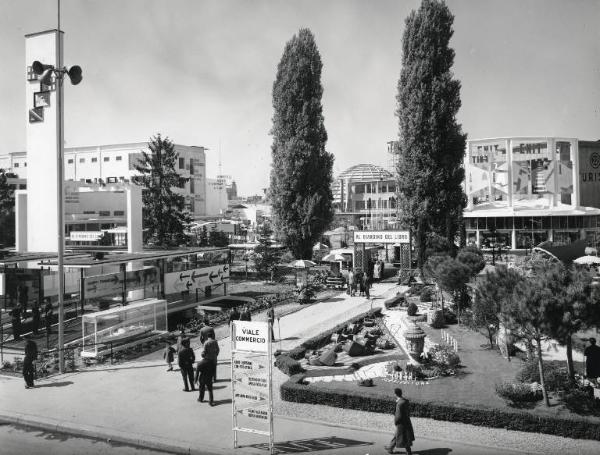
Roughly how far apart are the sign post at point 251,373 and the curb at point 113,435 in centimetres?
77

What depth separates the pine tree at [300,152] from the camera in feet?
153

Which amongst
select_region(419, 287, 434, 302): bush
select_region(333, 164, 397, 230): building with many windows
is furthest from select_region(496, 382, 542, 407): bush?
select_region(333, 164, 397, 230): building with many windows

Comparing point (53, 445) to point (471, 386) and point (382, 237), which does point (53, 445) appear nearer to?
point (471, 386)

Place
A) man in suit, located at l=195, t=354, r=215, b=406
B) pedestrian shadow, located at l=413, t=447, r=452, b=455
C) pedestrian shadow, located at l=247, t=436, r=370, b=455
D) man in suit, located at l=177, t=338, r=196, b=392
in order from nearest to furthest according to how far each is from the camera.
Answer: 1. pedestrian shadow, located at l=413, t=447, r=452, b=455
2. pedestrian shadow, located at l=247, t=436, r=370, b=455
3. man in suit, located at l=195, t=354, r=215, b=406
4. man in suit, located at l=177, t=338, r=196, b=392

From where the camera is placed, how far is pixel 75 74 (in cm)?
1731

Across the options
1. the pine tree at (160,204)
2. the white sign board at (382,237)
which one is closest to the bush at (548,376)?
the white sign board at (382,237)

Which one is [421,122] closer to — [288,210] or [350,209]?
[288,210]

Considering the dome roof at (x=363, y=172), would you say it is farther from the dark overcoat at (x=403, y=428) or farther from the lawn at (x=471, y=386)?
the dark overcoat at (x=403, y=428)

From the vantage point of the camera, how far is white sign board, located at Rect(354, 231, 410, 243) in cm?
3869

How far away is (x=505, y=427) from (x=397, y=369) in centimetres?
446

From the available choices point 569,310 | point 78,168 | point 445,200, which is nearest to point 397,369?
point 569,310

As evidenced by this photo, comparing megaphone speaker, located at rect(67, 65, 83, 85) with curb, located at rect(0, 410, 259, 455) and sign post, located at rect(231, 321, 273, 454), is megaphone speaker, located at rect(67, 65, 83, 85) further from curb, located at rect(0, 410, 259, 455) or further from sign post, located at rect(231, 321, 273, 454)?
sign post, located at rect(231, 321, 273, 454)

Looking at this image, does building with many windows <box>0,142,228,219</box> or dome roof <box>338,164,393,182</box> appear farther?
dome roof <box>338,164,393,182</box>

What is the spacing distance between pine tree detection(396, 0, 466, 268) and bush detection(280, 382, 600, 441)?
91.9 feet
